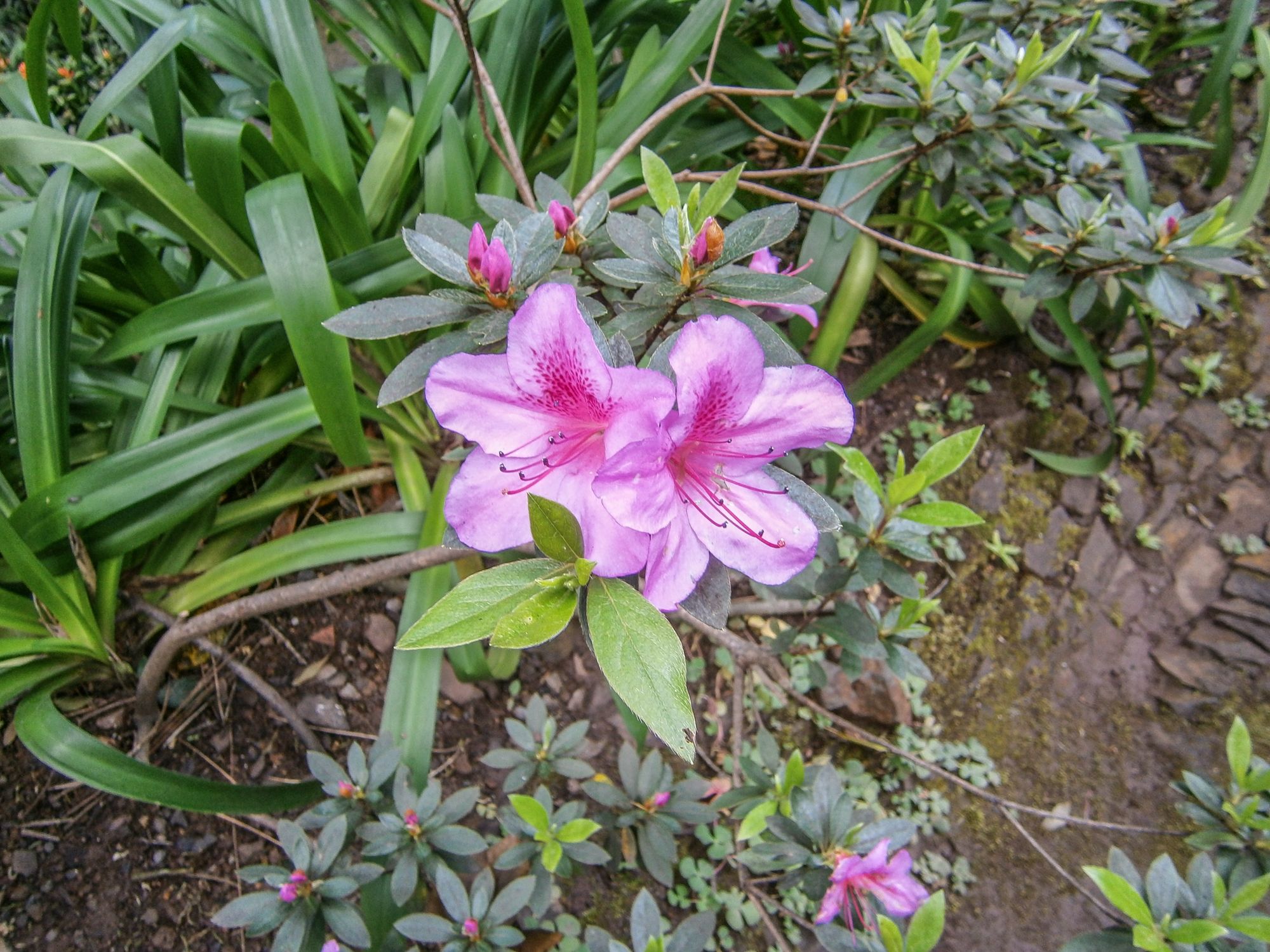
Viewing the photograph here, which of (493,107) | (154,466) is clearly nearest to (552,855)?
(154,466)

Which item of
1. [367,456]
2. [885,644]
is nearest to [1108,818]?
[885,644]

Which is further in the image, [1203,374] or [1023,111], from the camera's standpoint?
[1203,374]

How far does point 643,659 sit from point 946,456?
556mm

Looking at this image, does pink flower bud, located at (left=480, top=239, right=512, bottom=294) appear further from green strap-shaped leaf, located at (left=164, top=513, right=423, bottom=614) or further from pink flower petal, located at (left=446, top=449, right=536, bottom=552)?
green strap-shaped leaf, located at (left=164, top=513, right=423, bottom=614)

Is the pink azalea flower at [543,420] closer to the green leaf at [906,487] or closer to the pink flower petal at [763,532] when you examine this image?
the pink flower petal at [763,532]

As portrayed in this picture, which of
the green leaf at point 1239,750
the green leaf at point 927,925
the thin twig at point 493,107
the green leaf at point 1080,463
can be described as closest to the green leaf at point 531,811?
the green leaf at point 927,925

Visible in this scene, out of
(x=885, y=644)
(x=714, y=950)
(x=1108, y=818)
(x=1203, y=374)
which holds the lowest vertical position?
(x=1108, y=818)

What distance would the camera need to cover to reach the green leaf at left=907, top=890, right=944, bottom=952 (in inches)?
33.2

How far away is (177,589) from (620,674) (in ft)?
4.15

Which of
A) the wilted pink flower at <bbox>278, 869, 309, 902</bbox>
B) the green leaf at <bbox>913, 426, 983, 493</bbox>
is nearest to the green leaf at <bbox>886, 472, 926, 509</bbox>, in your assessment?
the green leaf at <bbox>913, 426, 983, 493</bbox>

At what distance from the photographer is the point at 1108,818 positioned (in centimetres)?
158

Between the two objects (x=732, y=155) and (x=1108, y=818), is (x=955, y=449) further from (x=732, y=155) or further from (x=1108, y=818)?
(x=732, y=155)

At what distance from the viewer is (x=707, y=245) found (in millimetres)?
703

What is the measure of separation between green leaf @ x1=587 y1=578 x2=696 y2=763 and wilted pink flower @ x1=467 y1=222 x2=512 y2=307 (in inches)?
12.9
